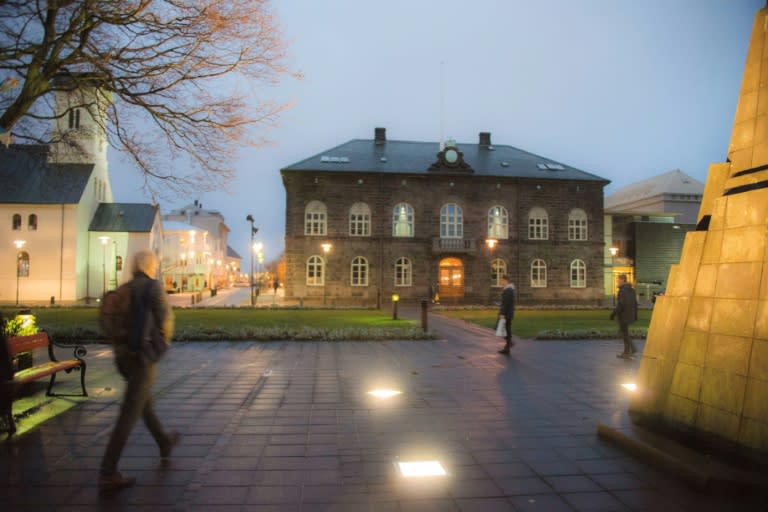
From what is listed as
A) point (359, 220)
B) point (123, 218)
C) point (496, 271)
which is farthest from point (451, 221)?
point (123, 218)

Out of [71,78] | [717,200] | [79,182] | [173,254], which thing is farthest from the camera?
[173,254]

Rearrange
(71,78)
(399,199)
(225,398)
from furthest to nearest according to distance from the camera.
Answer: (399,199) → (71,78) → (225,398)

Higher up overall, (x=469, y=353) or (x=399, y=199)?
(x=399, y=199)

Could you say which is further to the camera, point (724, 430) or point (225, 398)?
point (225, 398)

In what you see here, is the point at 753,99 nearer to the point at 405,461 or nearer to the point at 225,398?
the point at 405,461

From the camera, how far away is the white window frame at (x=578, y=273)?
42.7 meters

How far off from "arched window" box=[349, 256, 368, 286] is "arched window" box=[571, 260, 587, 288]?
17.7 metres

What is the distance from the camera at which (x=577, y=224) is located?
43.1 metres

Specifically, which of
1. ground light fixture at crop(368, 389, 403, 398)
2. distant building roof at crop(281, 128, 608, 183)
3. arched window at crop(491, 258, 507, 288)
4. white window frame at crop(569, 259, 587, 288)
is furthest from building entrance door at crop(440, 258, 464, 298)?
ground light fixture at crop(368, 389, 403, 398)

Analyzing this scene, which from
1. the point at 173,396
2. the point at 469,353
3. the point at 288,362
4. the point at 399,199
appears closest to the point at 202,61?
the point at 173,396

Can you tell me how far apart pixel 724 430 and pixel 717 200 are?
225 centimetres

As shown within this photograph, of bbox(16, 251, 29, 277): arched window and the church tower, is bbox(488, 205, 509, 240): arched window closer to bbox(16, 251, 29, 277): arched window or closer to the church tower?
the church tower

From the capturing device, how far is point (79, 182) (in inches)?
1905

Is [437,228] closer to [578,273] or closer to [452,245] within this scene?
[452,245]
